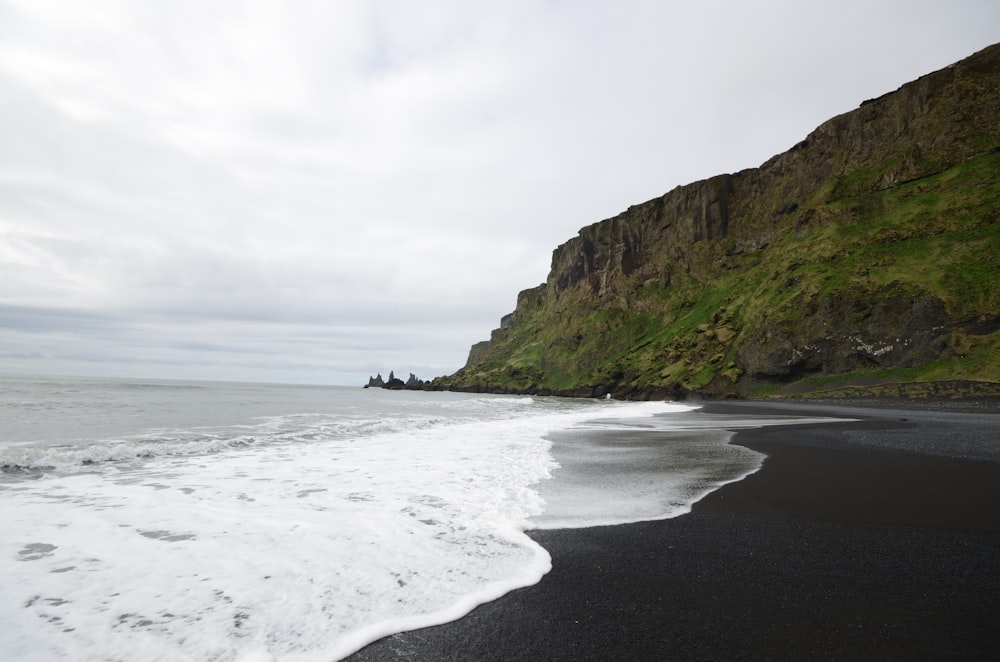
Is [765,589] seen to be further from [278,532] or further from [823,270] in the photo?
[823,270]

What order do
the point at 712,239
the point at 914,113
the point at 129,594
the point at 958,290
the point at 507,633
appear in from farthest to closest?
the point at 712,239 → the point at 914,113 → the point at 958,290 → the point at 129,594 → the point at 507,633

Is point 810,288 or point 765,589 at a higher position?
point 810,288

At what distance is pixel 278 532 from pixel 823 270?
302 ft

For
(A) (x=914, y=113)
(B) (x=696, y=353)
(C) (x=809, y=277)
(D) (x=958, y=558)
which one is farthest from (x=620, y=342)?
(D) (x=958, y=558)

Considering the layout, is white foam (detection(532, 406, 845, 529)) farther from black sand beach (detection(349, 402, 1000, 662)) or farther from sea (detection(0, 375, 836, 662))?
black sand beach (detection(349, 402, 1000, 662))

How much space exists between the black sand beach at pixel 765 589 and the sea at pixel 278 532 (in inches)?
21.0

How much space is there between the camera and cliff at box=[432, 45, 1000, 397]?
60.0 meters

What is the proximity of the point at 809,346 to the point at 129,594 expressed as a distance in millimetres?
84290

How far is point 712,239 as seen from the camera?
423 ft

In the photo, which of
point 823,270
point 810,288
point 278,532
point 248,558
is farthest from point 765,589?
point 823,270

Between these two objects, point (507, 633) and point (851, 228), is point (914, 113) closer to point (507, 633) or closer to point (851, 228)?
point (851, 228)

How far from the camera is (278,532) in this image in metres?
7.33

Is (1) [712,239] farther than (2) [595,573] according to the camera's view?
Yes

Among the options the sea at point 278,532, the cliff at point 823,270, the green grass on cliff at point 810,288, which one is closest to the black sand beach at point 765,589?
the sea at point 278,532
